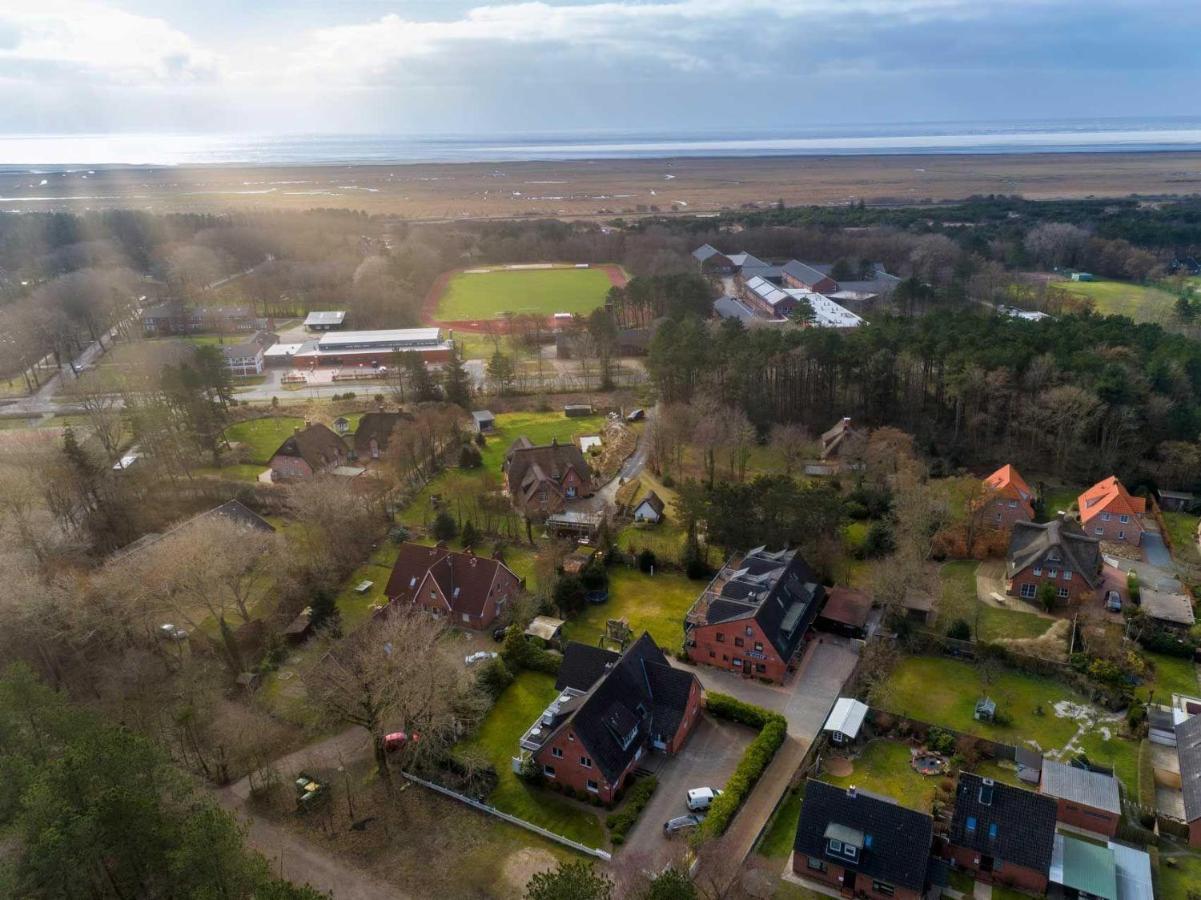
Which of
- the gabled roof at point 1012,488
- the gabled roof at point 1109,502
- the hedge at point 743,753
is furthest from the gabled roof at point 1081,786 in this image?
the gabled roof at point 1109,502

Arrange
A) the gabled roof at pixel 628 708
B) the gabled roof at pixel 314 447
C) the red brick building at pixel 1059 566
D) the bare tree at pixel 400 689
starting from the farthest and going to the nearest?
the gabled roof at pixel 314 447
the red brick building at pixel 1059 566
the gabled roof at pixel 628 708
the bare tree at pixel 400 689

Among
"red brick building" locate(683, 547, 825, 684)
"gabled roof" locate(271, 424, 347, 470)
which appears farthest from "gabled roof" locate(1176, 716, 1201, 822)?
"gabled roof" locate(271, 424, 347, 470)

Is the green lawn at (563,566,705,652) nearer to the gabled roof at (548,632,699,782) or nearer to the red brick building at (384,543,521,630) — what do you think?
the red brick building at (384,543,521,630)

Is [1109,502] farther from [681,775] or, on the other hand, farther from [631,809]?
[631,809]

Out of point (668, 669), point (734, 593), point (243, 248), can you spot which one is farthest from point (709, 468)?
point (243, 248)

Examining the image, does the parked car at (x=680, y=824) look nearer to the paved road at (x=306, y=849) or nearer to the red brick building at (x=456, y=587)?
the paved road at (x=306, y=849)
